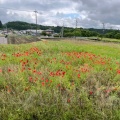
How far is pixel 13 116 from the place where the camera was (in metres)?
3.79

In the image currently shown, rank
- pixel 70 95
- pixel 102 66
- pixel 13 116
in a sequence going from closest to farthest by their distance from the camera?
pixel 13 116 < pixel 70 95 < pixel 102 66

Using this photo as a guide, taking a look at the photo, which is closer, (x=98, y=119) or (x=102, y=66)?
(x=98, y=119)

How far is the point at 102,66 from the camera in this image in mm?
7383

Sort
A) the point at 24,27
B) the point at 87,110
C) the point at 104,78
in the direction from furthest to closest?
the point at 24,27 → the point at 104,78 → the point at 87,110

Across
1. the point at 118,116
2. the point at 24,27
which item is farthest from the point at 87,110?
the point at 24,27

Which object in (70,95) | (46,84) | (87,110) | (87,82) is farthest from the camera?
(87,82)

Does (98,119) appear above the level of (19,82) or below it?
below

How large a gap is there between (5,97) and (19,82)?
86cm

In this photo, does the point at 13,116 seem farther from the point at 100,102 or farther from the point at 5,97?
the point at 100,102

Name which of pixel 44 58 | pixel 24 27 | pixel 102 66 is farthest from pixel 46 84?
pixel 24 27

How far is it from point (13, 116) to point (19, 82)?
Result: 134 cm

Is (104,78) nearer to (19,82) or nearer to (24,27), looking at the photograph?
(19,82)

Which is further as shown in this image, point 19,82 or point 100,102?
point 19,82

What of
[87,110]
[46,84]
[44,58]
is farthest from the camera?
[44,58]
